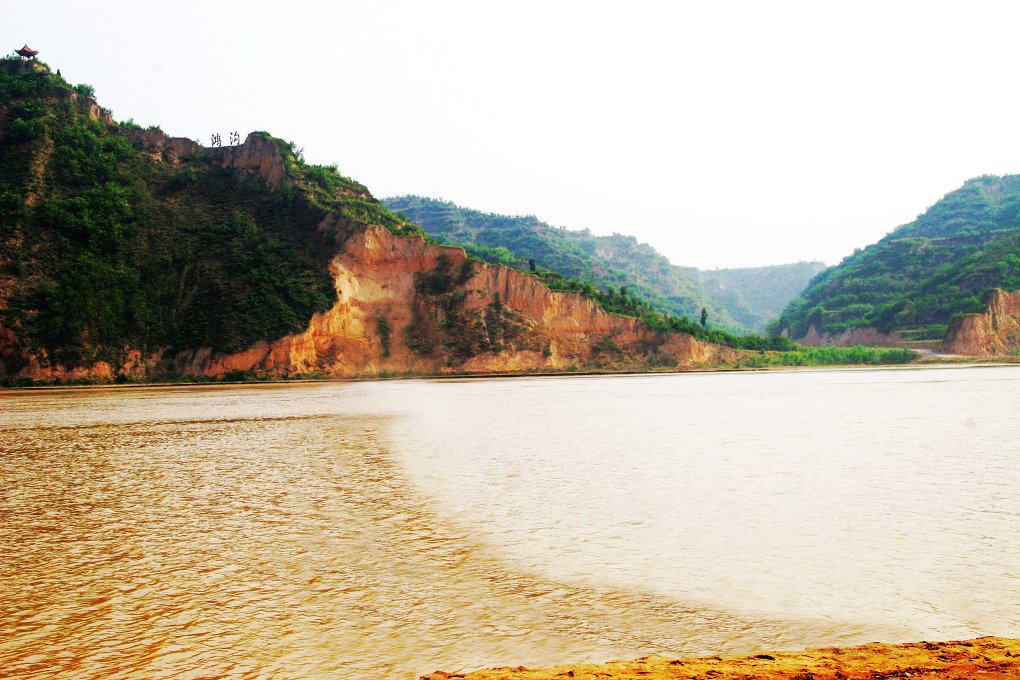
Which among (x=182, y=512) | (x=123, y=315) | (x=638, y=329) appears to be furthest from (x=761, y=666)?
(x=638, y=329)

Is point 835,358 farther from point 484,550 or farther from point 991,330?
point 484,550

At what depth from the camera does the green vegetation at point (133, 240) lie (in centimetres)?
4750

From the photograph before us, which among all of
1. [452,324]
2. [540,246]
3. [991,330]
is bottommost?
[991,330]

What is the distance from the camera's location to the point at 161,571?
6.22 m

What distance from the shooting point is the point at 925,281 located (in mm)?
89188

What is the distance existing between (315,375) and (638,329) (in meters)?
32.7

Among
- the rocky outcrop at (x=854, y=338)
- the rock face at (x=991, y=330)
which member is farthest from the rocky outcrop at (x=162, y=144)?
the rocky outcrop at (x=854, y=338)

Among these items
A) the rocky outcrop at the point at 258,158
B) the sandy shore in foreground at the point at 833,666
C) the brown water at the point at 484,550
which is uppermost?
the rocky outcrop at the point at 258,158

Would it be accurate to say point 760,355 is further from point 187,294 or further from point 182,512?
point 182,512

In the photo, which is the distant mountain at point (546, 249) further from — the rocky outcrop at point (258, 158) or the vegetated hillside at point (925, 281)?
the rocky outcrop at point (258, 158)

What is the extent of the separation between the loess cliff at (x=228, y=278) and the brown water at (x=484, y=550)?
37.4m

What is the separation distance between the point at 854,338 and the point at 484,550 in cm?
9489

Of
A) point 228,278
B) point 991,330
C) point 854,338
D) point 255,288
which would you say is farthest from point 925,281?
point 228,278

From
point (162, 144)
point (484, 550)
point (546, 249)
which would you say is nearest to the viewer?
point (484, 550)
